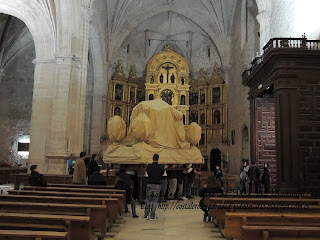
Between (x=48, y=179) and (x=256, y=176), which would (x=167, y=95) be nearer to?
(x=256, y=176)

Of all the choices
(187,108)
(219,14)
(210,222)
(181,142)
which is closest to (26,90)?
(187,108)

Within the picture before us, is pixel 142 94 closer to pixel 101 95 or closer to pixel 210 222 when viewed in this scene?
pixel 101 95

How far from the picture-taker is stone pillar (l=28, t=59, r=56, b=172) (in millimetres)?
16172

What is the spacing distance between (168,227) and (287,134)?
5.36 metres

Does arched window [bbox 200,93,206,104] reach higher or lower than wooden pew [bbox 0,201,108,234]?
higher

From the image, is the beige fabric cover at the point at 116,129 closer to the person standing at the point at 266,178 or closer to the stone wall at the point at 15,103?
the person standing at the point at 266,178

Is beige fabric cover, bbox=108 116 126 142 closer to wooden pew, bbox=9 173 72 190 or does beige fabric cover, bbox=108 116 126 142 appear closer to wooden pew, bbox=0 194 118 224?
wooden pew, bbox=9 173 72 190

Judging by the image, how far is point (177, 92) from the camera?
92.0 feet

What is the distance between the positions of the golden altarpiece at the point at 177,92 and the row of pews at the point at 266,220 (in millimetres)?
19706

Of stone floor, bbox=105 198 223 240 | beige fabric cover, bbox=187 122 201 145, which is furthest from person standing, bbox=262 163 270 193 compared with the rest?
stone floor, bbox=105 198 223 240

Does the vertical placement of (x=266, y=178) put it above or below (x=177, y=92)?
below

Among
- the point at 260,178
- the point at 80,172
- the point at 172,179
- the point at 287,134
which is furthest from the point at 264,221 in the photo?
the point at 260,178

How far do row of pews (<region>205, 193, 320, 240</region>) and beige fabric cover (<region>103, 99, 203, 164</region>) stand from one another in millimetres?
3863

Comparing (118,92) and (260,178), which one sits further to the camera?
(118,92)
